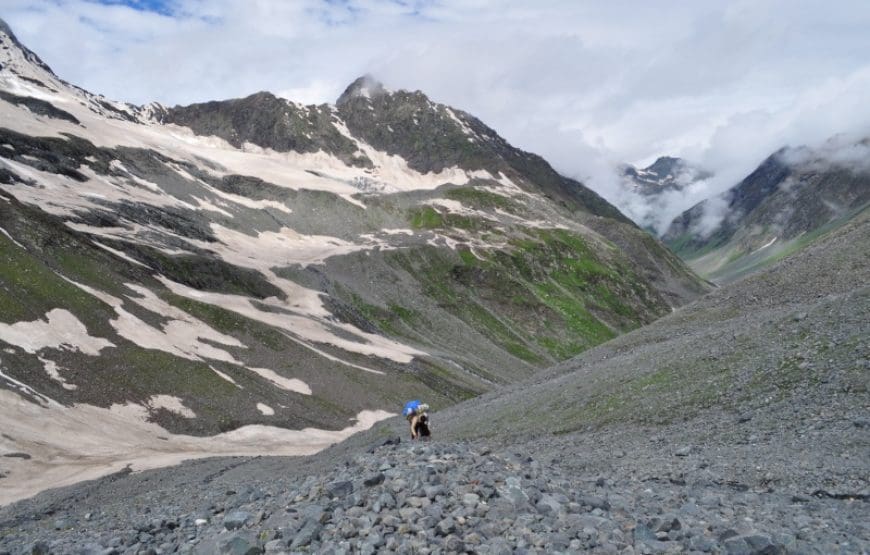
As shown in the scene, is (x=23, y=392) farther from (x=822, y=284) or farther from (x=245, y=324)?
(x=822, y=284)

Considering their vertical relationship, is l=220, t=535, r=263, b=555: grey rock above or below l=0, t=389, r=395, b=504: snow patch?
below

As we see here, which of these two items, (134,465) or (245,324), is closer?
(134,465)

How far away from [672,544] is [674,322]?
51.0 m

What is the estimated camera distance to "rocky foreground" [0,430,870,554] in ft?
42.9

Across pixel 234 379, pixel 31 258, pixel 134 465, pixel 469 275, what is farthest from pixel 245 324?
pixel 469 275

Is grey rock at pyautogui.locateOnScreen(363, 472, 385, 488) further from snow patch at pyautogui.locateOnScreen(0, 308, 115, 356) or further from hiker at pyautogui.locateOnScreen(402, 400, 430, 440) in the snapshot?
snow patch at pyautogui.locateOnScreen(0, 308, 115, 356)

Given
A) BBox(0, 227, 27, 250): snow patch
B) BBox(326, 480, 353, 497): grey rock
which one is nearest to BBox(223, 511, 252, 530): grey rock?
BBox(326, 480, 353, 497): grey rock

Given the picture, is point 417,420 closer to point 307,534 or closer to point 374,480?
point 374,480

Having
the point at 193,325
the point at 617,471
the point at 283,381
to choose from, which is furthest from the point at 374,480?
the point at 193,325

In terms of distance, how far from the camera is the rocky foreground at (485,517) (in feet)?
42.9

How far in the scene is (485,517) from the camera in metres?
14.1

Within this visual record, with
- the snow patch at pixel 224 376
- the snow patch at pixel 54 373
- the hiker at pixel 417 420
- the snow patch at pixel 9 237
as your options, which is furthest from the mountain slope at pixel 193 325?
the hiker at pixel 417 420

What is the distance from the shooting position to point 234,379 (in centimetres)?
8262

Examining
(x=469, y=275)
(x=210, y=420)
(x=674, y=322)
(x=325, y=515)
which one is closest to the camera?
(x=325, y=515)
